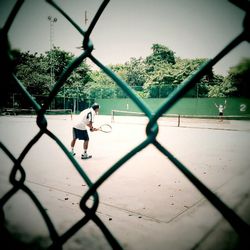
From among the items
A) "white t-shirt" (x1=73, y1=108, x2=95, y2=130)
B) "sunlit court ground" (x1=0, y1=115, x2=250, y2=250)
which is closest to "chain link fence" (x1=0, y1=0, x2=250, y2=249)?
"sunlit court ground" (x1=0, y1=115, x2=250, y2=250)

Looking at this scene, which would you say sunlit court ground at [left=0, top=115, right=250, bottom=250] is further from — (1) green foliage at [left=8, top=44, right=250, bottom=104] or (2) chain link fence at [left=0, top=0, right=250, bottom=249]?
(1) green foliage at [left=8, top=44, right=250, bottom=104]

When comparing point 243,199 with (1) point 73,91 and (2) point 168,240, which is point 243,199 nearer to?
(2) point 168,240

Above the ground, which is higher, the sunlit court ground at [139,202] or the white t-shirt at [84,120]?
the white t-shirt at [84,120]

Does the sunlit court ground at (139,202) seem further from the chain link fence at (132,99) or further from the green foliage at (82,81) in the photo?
the green foliage at (82,81)

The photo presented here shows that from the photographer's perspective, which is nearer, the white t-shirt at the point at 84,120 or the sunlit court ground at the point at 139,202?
the sunlit court ground at the point at 139,202

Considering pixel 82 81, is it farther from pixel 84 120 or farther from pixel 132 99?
pixel 132 99

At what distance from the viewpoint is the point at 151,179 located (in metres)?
4.46

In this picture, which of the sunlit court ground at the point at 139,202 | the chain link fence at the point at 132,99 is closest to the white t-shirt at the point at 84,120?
the sunlit court ground at the point at 139,202

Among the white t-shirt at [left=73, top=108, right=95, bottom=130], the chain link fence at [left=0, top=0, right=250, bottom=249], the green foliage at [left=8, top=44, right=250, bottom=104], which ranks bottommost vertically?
the white t-shirt at [left=73, top=108, right=95, bottom=130]

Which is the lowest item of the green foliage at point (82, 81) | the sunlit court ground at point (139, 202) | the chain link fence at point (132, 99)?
the sunlit court ground at point (139, 202)

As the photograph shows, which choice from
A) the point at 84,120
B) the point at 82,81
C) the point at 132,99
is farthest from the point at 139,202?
the point at 82,81

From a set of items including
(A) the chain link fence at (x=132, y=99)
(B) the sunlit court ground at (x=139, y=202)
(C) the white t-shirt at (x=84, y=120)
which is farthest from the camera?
(C) the white t-shirt at (x=84, y=120)

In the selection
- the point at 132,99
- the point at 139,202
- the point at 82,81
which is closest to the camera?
the point at 132,99

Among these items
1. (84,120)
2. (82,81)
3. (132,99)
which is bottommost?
(84,120)
